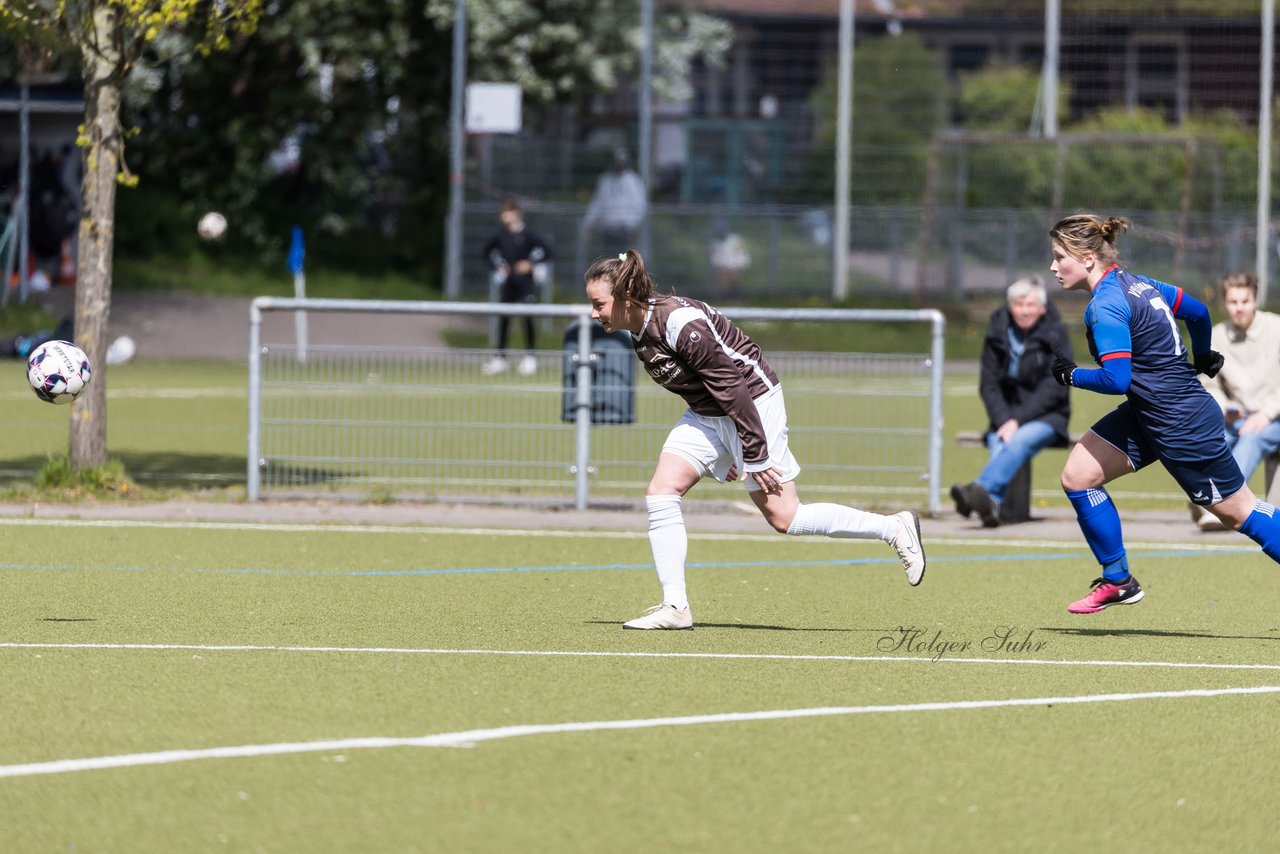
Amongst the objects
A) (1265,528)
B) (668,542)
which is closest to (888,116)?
(1265,528)

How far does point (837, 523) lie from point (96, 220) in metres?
6.62

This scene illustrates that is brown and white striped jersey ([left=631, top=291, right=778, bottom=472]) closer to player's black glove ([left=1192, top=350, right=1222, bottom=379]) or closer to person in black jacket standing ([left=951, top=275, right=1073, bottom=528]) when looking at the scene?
player's black glove ([left=1192, top=350, right=1222, bottom=379])

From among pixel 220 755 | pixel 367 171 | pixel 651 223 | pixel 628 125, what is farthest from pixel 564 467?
pixel 367 171

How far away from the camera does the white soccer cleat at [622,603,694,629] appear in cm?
856

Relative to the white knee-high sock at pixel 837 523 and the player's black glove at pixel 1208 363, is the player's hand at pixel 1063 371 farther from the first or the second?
the white knee-high sock at pixel 837 523

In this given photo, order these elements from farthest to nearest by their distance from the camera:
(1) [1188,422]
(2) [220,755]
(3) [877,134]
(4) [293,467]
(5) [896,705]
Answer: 1. (3) [877,134]
2. (4) [293,467]
3. (1) [1188,422]
4. (5) [896,705]
5. (2) [220,755]

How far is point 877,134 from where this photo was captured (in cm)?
3297

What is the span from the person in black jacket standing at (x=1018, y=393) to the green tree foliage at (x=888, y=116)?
62.6 ft

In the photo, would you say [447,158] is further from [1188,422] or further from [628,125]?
[1188,422]

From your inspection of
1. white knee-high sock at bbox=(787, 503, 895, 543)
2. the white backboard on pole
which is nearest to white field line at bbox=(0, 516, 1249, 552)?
white knee-high sock at bbox=(787, 503, 895, 543)

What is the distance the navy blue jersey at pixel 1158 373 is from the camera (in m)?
8.32

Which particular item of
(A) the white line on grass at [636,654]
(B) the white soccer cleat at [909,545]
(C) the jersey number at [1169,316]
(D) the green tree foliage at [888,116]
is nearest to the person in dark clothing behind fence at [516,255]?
(D) the green tree foliage at [888,116]

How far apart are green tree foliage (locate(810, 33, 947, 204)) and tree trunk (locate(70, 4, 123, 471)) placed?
19.7 m

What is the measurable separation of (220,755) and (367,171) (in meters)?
29.6
